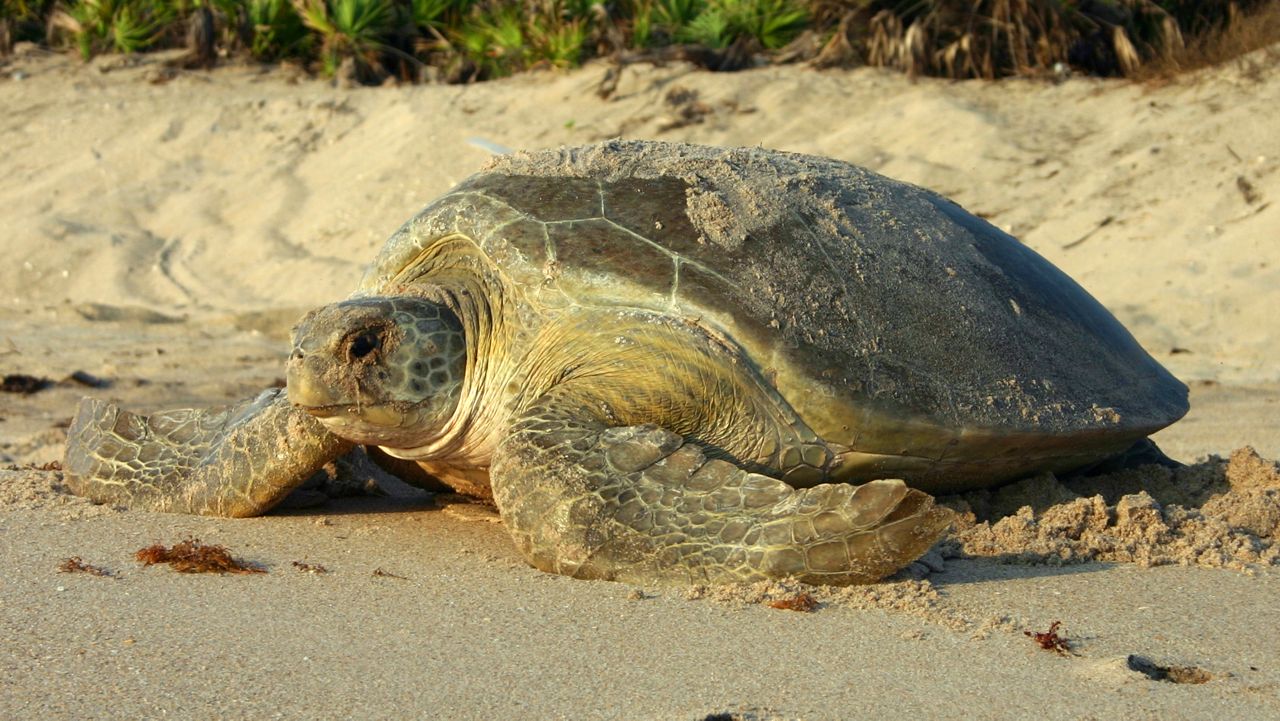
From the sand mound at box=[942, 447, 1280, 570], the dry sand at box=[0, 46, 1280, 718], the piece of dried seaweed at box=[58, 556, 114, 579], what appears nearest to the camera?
the dry sand at box=[0, 46, 1280, 718]

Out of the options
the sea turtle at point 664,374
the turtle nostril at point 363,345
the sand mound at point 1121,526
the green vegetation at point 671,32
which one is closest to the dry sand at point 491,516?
the sand mound at point 1121,526

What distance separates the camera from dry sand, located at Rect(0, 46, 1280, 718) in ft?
7.67

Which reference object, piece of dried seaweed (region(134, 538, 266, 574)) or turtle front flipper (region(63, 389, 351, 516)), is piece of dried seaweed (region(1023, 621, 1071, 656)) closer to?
piece of dried seaweed (region(134, 538, 266, 574))

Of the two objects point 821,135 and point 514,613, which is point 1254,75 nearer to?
point 821,135

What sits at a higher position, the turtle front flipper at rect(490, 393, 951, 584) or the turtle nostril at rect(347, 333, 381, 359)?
the turtle nostril at rect(347, 333, 381, 359)

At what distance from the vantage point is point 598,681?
2.33 m

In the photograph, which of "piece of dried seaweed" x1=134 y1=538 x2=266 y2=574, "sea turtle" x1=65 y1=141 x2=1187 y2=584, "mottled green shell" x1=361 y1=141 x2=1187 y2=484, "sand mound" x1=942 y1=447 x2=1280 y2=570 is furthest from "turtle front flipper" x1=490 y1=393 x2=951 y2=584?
"piece of dried seaweed" x1=134 y1=538 x2=266 y2=574

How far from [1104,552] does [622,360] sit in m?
1.29

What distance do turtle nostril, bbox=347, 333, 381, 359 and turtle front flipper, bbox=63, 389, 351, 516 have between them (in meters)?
0.30

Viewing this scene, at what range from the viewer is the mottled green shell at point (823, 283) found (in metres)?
3.38

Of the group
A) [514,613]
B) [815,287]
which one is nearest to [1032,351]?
[815,287]

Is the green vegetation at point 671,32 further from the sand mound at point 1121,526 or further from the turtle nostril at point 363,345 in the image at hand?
the turtle nostril at point 363,345

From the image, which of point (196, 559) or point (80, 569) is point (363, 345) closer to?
point (196, 559)

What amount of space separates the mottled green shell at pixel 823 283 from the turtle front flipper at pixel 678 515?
0.41 metres
